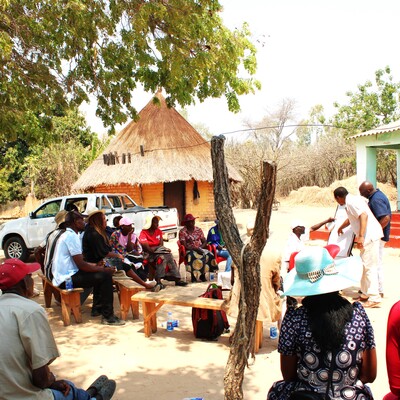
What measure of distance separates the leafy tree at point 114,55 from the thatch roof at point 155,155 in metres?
10.8

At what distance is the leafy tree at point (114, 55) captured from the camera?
23.4 feet

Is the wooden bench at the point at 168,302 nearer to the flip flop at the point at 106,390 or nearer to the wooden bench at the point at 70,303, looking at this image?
the wooden bench at the point at 70,303

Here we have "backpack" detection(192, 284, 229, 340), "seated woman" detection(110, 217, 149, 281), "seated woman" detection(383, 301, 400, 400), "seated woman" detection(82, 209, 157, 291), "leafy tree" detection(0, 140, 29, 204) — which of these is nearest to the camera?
"seated woman" detection(383, 301, 400, 400)

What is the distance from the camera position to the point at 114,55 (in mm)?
8180

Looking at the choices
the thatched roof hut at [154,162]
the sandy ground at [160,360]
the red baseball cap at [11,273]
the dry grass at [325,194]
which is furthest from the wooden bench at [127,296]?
the dry grass at [325,194]

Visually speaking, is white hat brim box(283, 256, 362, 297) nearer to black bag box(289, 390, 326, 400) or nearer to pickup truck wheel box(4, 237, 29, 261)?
black bag box(289, 390, 326, 400)

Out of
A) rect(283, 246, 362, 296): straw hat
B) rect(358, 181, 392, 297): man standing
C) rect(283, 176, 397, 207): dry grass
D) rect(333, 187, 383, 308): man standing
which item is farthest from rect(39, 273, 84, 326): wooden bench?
rect(283, 176, 397, 207): dry grass

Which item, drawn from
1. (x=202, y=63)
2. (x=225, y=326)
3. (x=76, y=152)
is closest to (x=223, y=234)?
(x=225, y=326)

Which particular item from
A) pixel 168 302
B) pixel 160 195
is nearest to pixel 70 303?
pixel 168 302

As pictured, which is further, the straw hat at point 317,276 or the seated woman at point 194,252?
the seated woman at point 194,252

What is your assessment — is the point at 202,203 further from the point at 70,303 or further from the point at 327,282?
the point at 327,282

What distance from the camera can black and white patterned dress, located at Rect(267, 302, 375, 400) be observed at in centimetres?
250

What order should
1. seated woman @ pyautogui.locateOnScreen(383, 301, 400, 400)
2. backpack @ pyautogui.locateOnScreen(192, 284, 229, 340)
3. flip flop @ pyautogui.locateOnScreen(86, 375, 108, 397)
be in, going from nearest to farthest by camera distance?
seated woman @ pyautogui.locateOnScreen(383, 301, 400, 400) → flip flop @ pyautogui.locateOnScreen(86, 375, 108, 397) → backpack @ pyautogui.locateOnScreen(192, 284, 229, 340)

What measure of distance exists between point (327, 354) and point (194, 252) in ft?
21.1
